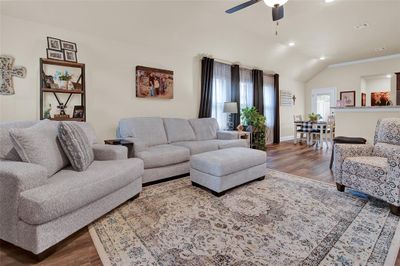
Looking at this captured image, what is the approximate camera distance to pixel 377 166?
7.67 ft

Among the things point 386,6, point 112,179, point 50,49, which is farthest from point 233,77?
point 112,179

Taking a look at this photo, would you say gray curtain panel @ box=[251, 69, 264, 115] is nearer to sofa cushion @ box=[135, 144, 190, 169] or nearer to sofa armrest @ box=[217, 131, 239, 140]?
sofa armrest @ box=[217, 131, 239, 140]

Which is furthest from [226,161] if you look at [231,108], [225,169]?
[231,108]

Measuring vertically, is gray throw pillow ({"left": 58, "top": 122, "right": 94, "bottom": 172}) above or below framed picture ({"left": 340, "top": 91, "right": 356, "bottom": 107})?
below

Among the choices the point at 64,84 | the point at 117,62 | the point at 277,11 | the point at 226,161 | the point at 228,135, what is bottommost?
the point at 226,161

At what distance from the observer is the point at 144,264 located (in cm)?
147

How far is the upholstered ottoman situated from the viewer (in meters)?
2.62

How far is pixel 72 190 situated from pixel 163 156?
4.98 ft

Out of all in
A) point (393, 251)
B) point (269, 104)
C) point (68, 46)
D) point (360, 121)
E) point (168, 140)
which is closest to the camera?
point (393, 251)

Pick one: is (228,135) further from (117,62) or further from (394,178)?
(394,178)

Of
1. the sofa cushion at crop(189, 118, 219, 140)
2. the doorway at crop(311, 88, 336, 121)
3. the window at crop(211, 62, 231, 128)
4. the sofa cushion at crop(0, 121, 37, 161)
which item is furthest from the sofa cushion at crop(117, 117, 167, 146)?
the doorway at crop(311, 88, 336, 121)

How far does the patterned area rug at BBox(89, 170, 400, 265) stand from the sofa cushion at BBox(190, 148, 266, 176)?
1.03 ft

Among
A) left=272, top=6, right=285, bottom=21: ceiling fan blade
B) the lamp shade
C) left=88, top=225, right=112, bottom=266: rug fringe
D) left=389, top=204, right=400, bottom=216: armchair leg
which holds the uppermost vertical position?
left=272, top=6, right=285, bottom=21: ceiling fan blade

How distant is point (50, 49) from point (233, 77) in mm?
3945
